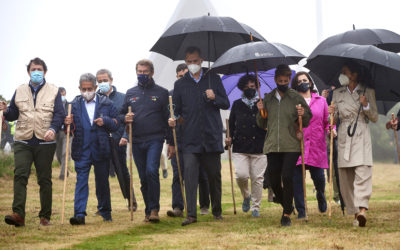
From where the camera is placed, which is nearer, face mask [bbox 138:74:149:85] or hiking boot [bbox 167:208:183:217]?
face mask [bbox 138:74:149:85]

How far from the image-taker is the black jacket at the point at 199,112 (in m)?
7.75

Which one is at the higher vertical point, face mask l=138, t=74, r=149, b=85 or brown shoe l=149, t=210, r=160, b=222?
face mask l=138, t=74, r=149, b=85

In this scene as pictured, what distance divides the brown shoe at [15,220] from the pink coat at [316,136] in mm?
3402

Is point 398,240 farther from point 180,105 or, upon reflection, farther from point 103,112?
point 103,112

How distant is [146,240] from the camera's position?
623cm

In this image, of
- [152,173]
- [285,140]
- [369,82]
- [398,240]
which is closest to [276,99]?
[285,140]

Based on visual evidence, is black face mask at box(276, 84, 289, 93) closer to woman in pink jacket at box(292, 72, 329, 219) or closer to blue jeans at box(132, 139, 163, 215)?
woman in pink jacket at box(292, 72, 329, 219)

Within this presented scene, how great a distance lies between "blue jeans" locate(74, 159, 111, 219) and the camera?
7.80m

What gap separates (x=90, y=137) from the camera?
26.2 feet

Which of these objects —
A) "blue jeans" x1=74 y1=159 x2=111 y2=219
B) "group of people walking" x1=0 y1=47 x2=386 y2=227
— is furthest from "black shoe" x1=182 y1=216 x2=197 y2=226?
"blue jeans" x1=74 y1=159 x2=111 y2=219

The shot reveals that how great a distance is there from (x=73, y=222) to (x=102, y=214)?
64cm

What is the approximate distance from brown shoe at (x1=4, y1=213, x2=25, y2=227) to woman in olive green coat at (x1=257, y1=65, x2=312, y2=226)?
9.15 feet

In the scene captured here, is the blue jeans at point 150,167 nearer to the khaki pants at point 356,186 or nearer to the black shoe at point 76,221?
the black shoe at point 76,221

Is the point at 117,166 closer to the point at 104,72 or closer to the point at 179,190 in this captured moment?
the point at 179,190
